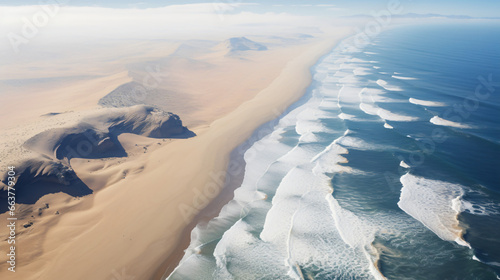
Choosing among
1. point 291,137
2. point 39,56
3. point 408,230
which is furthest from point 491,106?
point 39,56

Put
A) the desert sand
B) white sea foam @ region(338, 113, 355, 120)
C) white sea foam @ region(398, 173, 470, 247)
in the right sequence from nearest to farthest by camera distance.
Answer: the desert sand → white sea foam @ region(398, 173, 470, 247) → white sea foam @ region(338, 113, 355, 120)

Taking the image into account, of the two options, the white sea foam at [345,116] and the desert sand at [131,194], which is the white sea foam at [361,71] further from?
the white sea foam at [345,116]

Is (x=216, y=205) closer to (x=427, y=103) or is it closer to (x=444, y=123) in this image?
(x=444, y=123)

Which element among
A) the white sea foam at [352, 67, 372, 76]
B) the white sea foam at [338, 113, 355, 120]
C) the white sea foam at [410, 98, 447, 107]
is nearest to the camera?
the white sea foam at [338, 113, 355, 120]

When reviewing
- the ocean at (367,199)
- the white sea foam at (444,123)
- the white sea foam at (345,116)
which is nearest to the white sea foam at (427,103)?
the ocean at (367,199)

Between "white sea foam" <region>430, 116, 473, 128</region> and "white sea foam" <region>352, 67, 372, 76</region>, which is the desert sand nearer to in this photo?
"white sea foam" <region>430, 116, 473, 128</region>

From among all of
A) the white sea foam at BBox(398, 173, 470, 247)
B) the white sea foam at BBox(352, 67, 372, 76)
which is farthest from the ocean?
the white sea foam at BBox(352, 67, 372, 76)
